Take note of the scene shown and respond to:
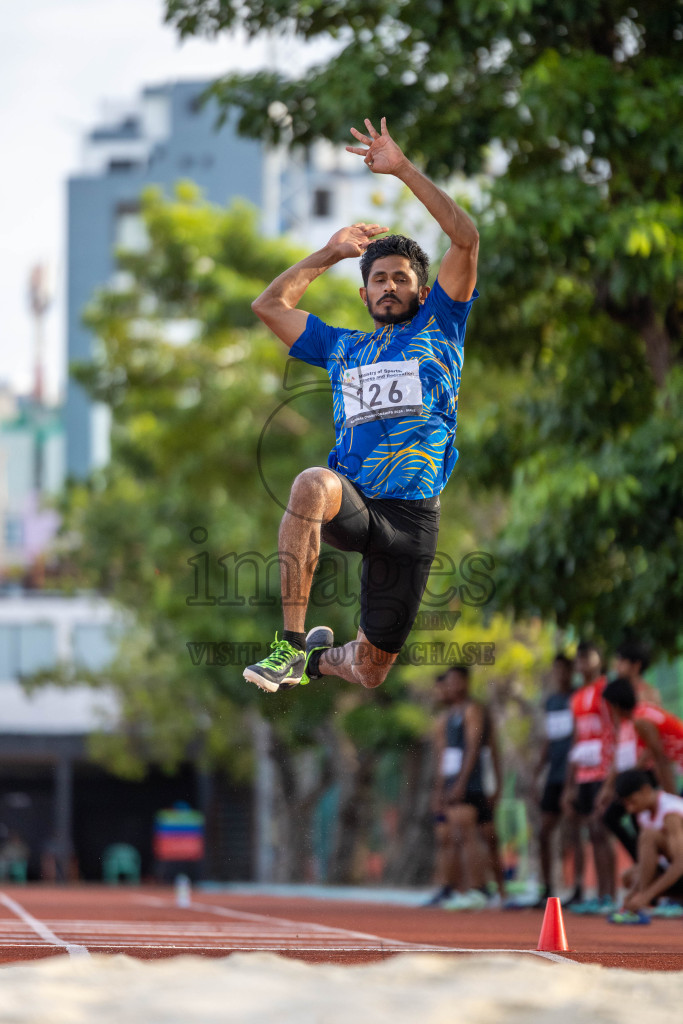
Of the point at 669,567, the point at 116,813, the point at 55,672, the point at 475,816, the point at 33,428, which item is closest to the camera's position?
the point at 669,567

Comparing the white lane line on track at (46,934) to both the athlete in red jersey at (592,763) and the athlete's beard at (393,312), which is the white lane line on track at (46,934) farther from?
the athlete in red jersey at (592,763)

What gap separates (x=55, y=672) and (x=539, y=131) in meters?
26.1

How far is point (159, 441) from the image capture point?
24.3m

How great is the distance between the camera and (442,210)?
19.3 ft

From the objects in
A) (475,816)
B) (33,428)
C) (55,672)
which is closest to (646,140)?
(475,816)

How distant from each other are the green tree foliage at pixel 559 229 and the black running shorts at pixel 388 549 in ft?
12.4

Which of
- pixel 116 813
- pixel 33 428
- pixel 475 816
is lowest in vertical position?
pixel 116 813

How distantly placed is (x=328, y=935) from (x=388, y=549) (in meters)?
2.67

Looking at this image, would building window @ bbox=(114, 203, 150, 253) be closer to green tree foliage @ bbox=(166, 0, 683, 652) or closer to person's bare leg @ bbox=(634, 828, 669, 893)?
green tree foliage @ bbox=(166, 0, 683, 652)

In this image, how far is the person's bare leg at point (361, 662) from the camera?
6.17 meters

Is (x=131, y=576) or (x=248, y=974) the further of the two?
(x=131, y=576)

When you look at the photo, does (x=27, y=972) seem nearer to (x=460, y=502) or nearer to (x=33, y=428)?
(x=460, y=502)

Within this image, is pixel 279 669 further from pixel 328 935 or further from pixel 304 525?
pixel 328 935

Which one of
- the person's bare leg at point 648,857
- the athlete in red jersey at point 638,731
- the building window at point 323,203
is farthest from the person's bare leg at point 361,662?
the building window at point 323,203
